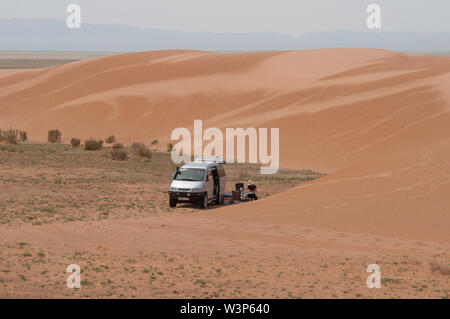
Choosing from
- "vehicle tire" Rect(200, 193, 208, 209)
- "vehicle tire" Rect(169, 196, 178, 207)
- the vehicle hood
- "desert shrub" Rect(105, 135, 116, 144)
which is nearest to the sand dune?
"vehicle tire" Rect(200, 193, 208, 209)

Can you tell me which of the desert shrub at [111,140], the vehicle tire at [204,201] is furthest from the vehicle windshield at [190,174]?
the desert shrub at [111,140]

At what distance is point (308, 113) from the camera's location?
167ft

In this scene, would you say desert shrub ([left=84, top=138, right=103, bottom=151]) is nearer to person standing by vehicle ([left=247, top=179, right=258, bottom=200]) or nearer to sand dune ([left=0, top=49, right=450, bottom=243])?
sand dune ([left=0, top=49, right=450, bottom=243])

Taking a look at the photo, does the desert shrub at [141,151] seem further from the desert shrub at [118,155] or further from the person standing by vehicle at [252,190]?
the person standing by vehicle at [252,190]

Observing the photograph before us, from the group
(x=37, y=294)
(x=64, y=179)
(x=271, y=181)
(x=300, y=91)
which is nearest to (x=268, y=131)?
(x=300, y=91)

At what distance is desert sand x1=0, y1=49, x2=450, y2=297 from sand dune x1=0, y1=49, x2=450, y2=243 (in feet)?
0.29

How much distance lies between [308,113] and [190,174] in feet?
Answer: 89.0

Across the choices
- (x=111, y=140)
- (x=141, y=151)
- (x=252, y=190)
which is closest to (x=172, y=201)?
(x=252, y=190)

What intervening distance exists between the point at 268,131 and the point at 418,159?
26.0 metres

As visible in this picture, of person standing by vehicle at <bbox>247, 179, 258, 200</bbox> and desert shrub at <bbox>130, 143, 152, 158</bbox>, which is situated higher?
desert shrub at <bbox>130, 143, 152, 158</bbox>

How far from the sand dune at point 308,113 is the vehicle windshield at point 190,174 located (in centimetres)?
206

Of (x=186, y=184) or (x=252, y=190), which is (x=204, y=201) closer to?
(x=186, y=184)

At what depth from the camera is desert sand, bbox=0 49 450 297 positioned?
49.1 ft
